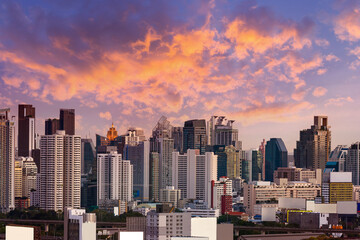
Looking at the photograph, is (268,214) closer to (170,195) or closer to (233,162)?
(170,195)

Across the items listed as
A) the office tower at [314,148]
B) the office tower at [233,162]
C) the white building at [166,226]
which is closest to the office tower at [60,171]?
the office tower at [233,162]

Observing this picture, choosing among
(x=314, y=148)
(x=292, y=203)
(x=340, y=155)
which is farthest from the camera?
(x=314, y=148)

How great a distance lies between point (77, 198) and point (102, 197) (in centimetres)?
177

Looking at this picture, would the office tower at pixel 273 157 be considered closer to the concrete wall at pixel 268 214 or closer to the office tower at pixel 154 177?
the office tower at pixel 154 177

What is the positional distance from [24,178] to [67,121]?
2.48 m

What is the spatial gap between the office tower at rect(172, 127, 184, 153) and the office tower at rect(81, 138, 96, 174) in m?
3.69

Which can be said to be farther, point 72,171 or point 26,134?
point 26,134

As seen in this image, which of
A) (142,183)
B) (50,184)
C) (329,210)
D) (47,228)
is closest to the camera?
(47,228)

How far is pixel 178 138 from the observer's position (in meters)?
31.5

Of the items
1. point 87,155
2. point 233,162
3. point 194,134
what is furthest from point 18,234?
point 233,162

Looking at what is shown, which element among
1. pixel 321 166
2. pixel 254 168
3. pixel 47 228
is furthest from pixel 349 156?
pixel 47 228

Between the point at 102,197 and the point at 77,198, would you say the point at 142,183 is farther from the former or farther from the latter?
the point at 77,198

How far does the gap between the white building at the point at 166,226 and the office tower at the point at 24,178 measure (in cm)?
1394

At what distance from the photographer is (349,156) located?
30.6 m
